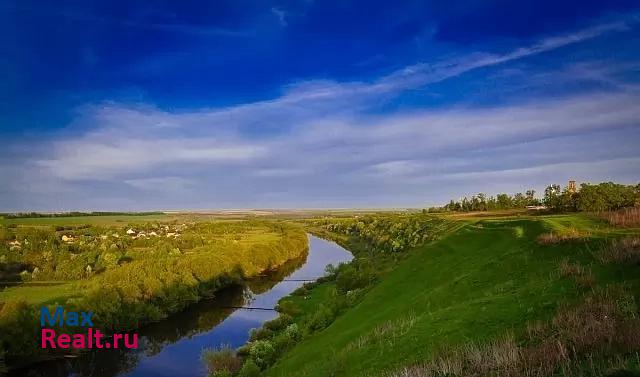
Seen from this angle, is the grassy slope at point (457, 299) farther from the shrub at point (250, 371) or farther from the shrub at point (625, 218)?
the shrub at point (250, 371)

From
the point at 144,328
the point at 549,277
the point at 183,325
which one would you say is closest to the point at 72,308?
the point at 144,328

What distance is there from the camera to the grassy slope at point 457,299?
17.1 metres

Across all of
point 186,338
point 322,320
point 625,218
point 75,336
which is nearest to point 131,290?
point 186,338

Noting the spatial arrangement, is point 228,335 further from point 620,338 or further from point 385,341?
point 620,338

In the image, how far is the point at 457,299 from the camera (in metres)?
24.7

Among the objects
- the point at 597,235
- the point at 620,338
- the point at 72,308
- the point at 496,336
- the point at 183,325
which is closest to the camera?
the point at 620,338

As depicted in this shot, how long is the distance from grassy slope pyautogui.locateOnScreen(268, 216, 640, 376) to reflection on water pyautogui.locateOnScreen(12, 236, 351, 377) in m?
18.2

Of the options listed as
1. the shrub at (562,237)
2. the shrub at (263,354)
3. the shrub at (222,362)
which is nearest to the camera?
the shrub at (562,237)

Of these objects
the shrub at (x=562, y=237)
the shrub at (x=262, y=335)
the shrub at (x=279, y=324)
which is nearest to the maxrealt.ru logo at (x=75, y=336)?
the shrub at (x=262, y=335)

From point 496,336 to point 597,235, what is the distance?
44.3ft

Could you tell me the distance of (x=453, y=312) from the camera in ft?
66.6

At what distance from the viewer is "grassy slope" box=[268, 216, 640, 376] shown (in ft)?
56.0

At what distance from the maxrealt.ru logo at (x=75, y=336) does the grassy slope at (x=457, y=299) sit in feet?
87.6

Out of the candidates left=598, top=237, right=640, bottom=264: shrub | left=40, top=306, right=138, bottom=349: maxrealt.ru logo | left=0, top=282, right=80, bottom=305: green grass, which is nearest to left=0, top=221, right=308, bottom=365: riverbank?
left=0, top=282, right=80, bottom=305: green grass
